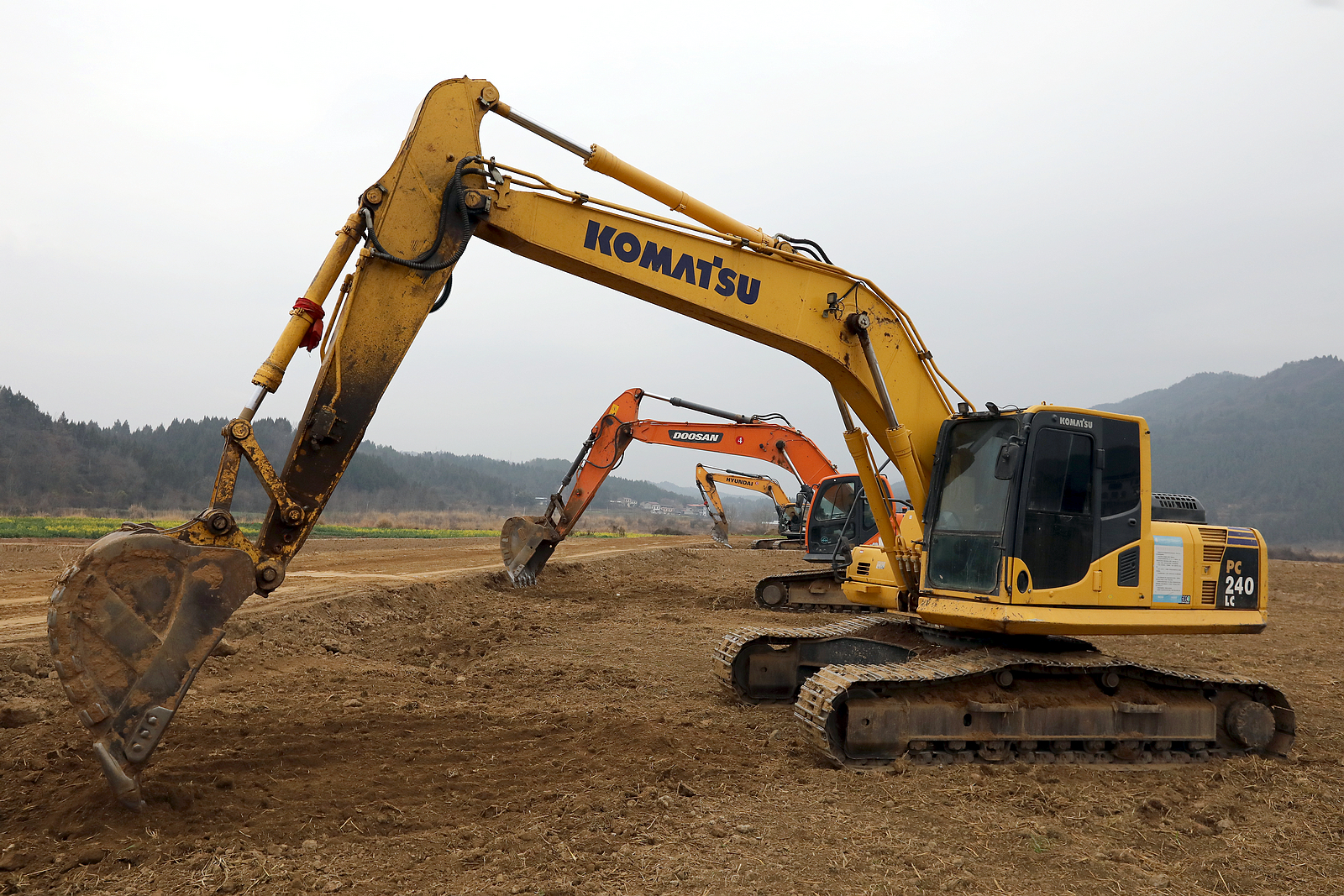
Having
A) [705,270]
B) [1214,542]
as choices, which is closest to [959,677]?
[1214,542]

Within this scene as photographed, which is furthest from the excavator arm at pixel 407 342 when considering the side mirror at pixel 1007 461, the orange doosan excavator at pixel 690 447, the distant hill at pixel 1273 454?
the distant hill at pixel 1273 454

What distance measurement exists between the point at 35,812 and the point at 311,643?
18.3ft

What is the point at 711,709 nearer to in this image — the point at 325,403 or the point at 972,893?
the point at 972,893

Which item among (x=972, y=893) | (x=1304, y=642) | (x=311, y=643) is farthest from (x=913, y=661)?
(x=1304, y=642)

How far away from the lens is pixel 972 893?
14.1 feet

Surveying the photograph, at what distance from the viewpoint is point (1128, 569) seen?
671 centimetres

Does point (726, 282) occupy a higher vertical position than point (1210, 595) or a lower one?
higher

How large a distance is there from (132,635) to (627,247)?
3.90 m

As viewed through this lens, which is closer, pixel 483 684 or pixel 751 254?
pixel 751 254

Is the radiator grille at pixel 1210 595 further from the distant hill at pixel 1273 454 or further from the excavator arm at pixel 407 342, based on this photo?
the distant hill at pixel 1273 454

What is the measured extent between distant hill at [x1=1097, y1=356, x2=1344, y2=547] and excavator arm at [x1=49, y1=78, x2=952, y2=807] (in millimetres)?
71176

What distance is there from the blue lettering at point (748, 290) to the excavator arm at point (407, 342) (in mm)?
12

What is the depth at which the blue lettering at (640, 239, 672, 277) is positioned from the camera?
251 inches

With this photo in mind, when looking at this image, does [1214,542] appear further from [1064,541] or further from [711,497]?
[711,497]
